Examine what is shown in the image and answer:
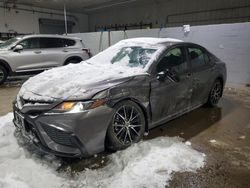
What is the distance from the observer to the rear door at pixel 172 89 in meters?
3.40

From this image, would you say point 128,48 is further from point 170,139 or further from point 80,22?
point 80,22

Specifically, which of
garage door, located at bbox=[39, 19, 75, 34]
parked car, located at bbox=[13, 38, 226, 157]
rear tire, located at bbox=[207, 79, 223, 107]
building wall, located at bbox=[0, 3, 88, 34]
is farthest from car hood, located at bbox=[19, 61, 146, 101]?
garage door, located at bbox=[39, 19, 75, 34]

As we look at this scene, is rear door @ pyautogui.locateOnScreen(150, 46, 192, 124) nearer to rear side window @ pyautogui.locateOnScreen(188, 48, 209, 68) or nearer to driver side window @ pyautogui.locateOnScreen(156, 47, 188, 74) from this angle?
driver side window @ pyautogui.locateOnScreen(156, 47, 188, 74)

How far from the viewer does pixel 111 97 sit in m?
2.85

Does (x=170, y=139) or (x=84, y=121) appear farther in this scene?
(x=170, y=139)

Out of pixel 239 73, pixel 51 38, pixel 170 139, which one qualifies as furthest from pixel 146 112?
pixel 51 38

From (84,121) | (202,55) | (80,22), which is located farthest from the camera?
(80,22)

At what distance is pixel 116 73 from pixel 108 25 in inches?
646

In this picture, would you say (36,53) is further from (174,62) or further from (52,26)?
(52,26)

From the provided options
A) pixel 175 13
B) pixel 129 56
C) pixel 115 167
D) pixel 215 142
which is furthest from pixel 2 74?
pixel 175 13

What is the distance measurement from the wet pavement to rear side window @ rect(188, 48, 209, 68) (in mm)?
978

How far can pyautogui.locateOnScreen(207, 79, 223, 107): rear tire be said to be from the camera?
4978 millimetres

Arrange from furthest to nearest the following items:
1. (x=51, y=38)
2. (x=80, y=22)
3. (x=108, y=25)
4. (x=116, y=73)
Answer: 1. (x=80, y=22)
2. (x=108, y=25)
3. (x=51, y=38)
4. (x=116, y=73)

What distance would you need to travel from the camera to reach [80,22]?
20.1 metres
